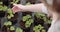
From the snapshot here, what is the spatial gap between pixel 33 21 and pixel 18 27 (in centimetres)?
18

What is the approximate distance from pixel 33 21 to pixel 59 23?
1.35 meters

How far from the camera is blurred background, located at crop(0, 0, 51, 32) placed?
2071 mm

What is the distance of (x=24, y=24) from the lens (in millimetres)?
2111

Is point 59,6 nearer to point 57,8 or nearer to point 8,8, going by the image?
point 57,8

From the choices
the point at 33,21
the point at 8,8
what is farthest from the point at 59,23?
the point at 8,8

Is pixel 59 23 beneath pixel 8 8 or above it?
above

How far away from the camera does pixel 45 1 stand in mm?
664

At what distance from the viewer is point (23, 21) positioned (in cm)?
210

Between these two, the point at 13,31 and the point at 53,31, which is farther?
the point at 13,31

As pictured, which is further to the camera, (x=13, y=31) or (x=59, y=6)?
(x=13, y=31)

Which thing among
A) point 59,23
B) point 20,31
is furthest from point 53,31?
A: point 20,31

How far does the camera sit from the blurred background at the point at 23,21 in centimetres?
207

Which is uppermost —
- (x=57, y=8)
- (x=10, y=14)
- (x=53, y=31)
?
(x=57, y=8)

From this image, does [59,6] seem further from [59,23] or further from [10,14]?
[10,14]
